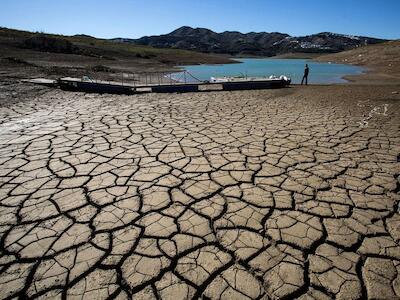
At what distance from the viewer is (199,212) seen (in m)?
2.83

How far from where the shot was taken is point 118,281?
6.61 ft

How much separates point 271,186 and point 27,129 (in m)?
5.22

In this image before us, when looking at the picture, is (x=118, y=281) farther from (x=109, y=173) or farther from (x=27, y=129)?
(x=27, y=129)

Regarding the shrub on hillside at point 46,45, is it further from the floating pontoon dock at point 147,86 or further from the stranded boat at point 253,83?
the stranded boat at point 253,83

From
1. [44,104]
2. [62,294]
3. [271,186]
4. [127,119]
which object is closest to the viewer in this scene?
[62,294]

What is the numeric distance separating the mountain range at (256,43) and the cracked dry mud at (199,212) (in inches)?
4238

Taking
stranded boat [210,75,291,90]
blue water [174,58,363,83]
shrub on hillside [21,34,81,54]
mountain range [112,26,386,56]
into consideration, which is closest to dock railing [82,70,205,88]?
stranded boat [210,75,291,90]

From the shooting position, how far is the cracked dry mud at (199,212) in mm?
2018

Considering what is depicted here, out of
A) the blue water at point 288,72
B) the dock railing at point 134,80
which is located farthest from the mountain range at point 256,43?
the dock railing at point 134,80

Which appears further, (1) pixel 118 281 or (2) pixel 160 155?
(2) pixel 160 155

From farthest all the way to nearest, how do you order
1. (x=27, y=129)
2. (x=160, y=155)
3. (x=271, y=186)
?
(x=27, y=129), (x=160, y=155), (x=271, y=186)

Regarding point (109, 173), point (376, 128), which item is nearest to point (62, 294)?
point (109, 173)

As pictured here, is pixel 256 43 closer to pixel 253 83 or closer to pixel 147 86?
pixel 253 83

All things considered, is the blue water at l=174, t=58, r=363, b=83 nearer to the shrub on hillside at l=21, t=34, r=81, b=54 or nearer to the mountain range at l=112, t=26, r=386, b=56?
the shrub on hillside at l=21, t=34, r=81, b=54
